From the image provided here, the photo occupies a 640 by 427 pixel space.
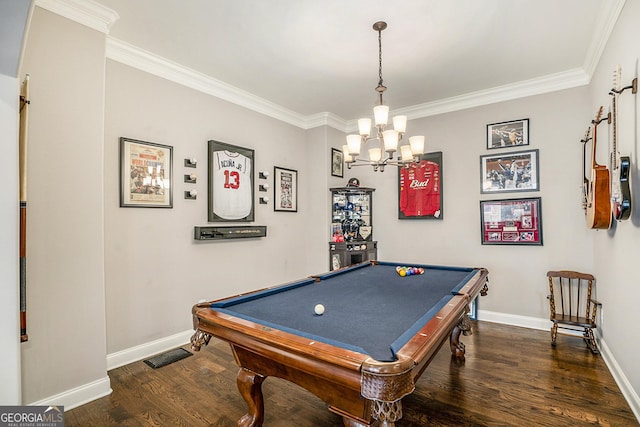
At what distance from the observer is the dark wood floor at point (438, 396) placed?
203 cm

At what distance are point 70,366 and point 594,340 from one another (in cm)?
448

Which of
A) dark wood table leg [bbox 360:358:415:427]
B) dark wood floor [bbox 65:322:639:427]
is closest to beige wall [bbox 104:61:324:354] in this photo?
dark wood floor [bbox 65:322:639:427]

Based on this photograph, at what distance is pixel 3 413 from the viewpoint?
1654 mm

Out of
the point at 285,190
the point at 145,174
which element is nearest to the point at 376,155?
the point at 285,190

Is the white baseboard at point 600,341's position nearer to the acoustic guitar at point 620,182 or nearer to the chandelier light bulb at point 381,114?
the acoustic guitar at point 620,182

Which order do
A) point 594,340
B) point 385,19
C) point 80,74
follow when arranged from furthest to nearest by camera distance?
point 594,340 → point 385,19 → point 80,74

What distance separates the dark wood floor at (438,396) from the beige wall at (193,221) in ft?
0.81

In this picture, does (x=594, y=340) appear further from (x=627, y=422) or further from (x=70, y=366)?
(x=70, y=366)

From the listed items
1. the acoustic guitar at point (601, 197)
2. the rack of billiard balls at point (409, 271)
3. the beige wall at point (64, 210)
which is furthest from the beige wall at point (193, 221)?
the rack of billiard balls at point (409, 271)

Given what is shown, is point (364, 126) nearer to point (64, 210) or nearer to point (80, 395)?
point (64, 210)

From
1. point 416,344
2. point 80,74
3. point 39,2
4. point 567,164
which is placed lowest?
point 416,344

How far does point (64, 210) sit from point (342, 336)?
214 cm

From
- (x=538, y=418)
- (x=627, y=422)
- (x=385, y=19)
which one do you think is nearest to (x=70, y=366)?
(x=538, y=418)

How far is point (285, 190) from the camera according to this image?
4.61 meters
